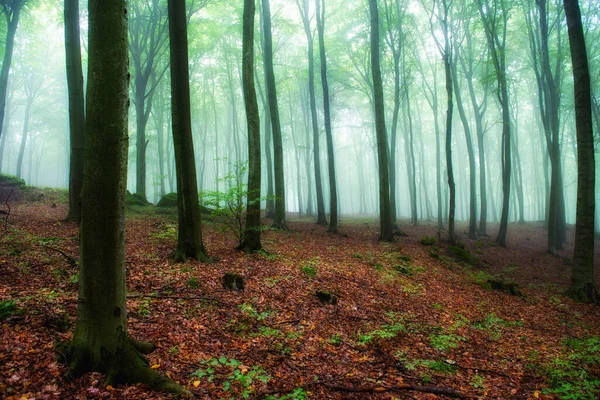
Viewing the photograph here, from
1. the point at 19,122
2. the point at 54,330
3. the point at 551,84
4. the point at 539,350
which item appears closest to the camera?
the point at 54,330

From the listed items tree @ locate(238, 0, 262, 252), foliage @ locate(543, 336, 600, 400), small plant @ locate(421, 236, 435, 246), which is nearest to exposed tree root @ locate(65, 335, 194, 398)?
foliage @ locate(543, 336, 600, 400)

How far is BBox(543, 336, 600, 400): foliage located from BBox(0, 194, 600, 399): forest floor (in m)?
0.03

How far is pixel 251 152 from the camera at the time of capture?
30.1 ft

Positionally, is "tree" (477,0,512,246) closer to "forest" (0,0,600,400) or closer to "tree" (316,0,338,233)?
"forest" (0,0,600,400)

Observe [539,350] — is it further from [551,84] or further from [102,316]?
[551,84]

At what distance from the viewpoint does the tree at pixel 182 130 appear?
24.2 feet

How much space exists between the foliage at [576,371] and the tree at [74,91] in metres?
11.6

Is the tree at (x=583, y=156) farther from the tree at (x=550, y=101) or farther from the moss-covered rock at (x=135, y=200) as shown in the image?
the moss-covered rock at (x=135, y=200)

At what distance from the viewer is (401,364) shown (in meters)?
4.71

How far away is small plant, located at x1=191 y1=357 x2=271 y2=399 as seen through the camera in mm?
3623

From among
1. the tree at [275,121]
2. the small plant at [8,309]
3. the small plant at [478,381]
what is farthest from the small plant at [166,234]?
the small plant at [478,381]

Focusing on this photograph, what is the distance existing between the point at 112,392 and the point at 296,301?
12.6 feet

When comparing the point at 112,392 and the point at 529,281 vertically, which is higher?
the point at 112,392

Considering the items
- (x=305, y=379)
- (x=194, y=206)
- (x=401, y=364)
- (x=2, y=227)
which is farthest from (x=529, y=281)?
(x=2, y=227)
